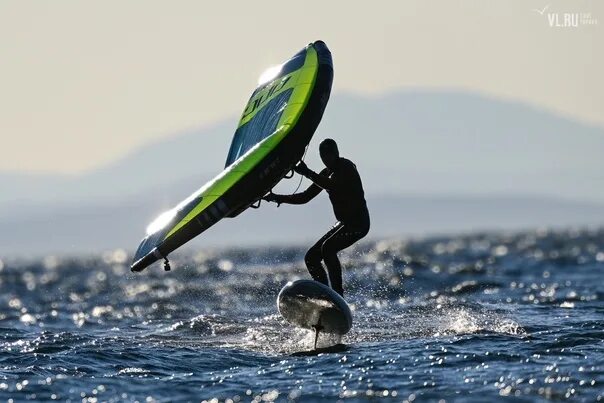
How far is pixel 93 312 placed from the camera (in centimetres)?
2856

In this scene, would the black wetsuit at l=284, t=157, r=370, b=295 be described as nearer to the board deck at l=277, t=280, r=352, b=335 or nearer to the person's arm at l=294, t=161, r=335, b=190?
the person's arm at l=294, t=161, r=335, b=190

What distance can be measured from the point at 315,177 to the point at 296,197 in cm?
91

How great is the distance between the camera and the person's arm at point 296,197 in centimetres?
1891

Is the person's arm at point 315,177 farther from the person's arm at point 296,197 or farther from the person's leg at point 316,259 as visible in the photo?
the person's leg at point 316,259

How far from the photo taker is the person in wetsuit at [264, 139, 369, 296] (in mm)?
18578

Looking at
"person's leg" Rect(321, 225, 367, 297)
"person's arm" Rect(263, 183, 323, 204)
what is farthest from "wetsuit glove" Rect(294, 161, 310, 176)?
"person's leg" Rect(321, 225, 367, 297)

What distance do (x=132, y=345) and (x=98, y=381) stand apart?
3158 mm

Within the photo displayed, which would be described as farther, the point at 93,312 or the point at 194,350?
the point at 93,312

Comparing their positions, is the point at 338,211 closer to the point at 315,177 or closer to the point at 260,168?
the point at 315,177

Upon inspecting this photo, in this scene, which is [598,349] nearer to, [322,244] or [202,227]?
[322,244]

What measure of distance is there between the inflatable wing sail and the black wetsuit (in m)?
0.69

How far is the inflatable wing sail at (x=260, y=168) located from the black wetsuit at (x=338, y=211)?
69cm

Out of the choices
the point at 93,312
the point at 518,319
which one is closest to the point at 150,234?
the point at 518,319

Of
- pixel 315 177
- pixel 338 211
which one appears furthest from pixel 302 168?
pixel 338 211
